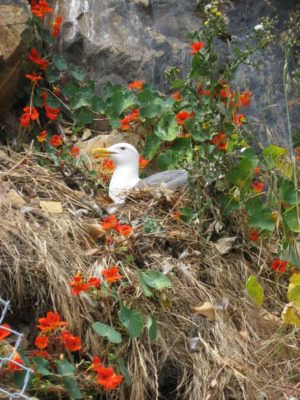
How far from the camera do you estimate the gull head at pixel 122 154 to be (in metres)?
5.28

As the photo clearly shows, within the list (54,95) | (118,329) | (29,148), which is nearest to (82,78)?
(54,95)

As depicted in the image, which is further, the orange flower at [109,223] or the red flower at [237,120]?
the red flower at [237,120]

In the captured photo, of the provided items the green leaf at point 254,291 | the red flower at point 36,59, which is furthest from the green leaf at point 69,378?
the red flower at point 36,59

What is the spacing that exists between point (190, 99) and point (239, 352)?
133 centimetres

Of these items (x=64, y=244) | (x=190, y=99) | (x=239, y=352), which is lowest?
(x=239, y=352)

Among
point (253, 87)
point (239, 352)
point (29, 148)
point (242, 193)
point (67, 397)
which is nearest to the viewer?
point (67, 397)

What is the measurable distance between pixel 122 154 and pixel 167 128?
0.26 m

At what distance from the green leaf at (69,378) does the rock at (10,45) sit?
208cm

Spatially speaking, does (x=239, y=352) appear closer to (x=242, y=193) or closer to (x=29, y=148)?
(x=242, y=193)

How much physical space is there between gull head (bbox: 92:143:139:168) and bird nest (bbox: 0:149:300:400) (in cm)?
47

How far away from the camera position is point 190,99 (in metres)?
5.03

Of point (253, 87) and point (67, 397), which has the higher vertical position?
point (253, 87)

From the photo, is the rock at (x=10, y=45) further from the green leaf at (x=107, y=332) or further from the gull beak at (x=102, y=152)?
the green leaf at (x=107, y=332)

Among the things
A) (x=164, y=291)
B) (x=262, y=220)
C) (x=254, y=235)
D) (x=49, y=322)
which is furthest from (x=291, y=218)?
(x=49, y=322)
